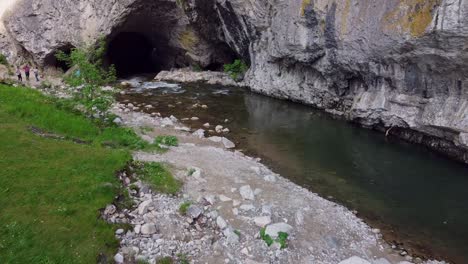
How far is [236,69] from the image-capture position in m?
42.3

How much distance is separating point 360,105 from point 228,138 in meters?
9.20

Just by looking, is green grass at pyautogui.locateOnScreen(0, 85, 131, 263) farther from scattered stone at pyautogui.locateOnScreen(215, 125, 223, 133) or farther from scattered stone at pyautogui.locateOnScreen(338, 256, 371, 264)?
scattered stone at pyautogui.locateOnScreen(215, 125, 223, 133)

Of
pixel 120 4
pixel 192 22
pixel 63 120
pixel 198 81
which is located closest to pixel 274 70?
pixel 198 81

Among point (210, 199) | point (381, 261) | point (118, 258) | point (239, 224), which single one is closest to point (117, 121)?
point (210, 199)

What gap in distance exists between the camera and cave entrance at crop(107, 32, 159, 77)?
5009cm

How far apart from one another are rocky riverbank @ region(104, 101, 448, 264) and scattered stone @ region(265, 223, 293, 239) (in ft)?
0.10

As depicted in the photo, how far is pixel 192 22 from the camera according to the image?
137ft

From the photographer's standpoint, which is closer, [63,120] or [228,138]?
[63,120]

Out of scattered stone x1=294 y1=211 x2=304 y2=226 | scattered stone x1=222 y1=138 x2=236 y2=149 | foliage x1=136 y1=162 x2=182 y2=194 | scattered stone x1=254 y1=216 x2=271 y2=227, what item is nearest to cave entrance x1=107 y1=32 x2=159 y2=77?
scattered stone x1=222 y1=138 x2=236 y2=149

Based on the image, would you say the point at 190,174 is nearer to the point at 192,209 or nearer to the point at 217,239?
the point at 192,209

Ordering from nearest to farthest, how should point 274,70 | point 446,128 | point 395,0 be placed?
point 446,128 < point 395,0 < point 274,70

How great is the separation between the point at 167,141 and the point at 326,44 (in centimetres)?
1360

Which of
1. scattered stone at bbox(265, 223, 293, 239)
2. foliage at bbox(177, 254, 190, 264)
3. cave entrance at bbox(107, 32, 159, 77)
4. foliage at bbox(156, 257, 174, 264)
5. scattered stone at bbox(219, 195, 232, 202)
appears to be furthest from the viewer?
cave entrance at bbox(107, 32, 159, 77)

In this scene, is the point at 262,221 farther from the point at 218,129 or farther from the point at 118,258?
→ the point at 218,129
